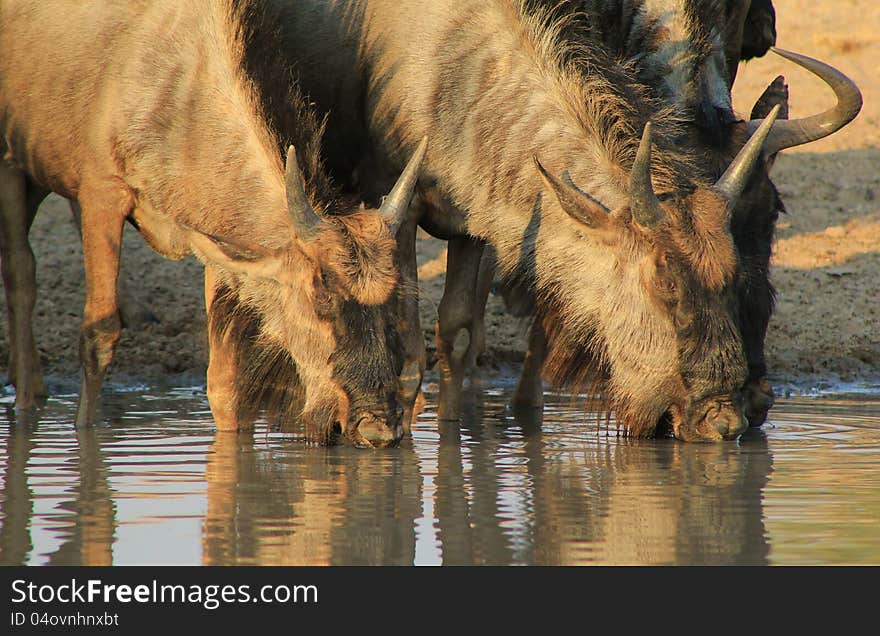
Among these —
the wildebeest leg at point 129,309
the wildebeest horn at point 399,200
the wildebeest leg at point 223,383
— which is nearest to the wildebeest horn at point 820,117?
the wildebeest horn at point 399,200

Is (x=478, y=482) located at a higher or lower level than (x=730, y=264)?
lower

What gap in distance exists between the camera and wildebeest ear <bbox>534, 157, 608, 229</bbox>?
7.87 metres

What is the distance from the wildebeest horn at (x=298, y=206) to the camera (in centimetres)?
714

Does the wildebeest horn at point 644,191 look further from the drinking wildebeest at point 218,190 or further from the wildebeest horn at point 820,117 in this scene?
the wildebeest horn at point 820,117

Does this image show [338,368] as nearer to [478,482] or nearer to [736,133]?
[478,482]

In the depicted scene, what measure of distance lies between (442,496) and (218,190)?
7.33ft

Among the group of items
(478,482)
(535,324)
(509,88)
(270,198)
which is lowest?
(478,482)

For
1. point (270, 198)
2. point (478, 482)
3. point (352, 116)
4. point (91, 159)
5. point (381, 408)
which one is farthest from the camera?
point (352, 116)

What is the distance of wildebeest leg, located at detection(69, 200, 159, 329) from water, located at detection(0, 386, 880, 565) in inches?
83.0

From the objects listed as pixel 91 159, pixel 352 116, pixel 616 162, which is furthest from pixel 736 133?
pixel 91 159

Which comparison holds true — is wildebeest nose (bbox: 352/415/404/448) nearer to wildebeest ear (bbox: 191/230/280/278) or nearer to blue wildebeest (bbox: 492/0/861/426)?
wildebeest ear (bbox: 191/230/280/278)

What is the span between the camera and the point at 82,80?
28.2 ft

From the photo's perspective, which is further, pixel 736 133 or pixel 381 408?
pixel 736 133

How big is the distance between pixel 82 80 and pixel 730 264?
10.9 ft
